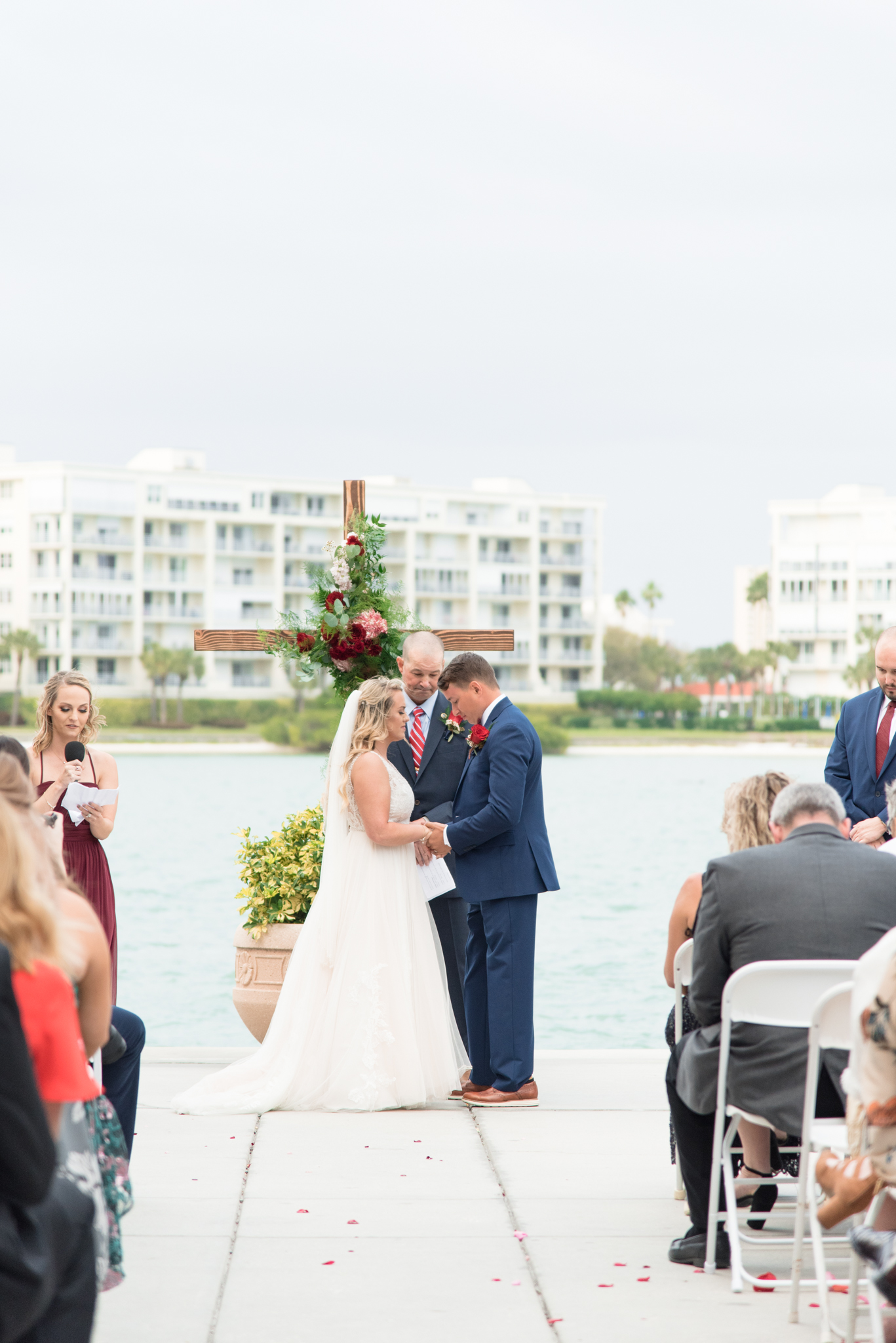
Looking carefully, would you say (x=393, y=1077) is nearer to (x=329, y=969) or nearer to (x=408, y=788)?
(x=329, y=969)

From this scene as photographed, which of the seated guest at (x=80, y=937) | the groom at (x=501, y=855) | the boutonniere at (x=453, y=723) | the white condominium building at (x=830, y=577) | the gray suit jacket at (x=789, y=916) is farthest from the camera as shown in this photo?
the white condominium building at (x=830, y=577)

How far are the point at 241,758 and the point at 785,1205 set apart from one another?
296 feet

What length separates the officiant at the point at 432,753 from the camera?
7516 mm

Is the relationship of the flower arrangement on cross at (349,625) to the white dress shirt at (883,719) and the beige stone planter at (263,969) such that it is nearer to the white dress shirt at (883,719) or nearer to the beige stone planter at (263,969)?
the beige stone planter at (263,969)

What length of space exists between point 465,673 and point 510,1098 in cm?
185

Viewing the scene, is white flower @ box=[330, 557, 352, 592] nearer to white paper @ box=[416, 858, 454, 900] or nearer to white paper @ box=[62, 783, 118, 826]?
white paper @ box=[416, 858, 454, 900]

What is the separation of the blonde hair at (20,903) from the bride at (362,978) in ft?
12.9

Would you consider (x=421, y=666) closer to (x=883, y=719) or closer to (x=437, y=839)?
(x=437, y=839)

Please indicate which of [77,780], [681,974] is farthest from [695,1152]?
[77,780]

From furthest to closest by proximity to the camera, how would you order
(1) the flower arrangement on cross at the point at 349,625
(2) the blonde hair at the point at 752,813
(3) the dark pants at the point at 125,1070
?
(1) the flower arrangement on cross at the point at 349,625
(3) the dark pants at the point at 125,1070
(2) the blonde hair at the point at 752,813

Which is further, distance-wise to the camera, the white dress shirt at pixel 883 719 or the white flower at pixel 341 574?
the white flower at pixel 341 574

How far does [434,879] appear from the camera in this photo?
7188mm

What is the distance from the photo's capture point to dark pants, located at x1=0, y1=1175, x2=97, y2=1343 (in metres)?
2.79

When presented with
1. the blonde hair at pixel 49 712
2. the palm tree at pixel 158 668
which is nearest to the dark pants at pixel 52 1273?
the blonde hair at pixel 49 712
